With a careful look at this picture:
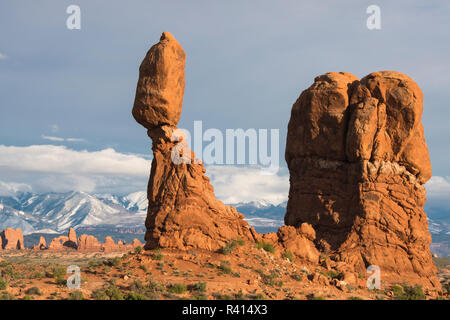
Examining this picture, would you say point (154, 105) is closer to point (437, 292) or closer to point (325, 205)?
point (325, 205)

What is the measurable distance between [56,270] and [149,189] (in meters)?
7.82

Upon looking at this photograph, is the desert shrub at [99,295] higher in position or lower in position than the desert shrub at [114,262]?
lower

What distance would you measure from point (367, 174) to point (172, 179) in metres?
14.3

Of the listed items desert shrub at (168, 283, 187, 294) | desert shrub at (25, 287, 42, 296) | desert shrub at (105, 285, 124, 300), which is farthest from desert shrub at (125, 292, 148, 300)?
desert shrub at (25, 287, 42, 296)

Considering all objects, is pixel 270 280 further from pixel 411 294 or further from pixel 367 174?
pixel 367 174

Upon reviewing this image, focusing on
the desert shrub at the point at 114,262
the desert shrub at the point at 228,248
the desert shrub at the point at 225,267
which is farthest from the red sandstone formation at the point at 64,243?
the desert shrub at the point at 225,267

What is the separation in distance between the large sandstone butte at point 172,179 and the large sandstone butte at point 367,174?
7.11 m

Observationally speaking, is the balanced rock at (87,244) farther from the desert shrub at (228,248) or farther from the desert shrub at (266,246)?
the desert shrub at (228,248)

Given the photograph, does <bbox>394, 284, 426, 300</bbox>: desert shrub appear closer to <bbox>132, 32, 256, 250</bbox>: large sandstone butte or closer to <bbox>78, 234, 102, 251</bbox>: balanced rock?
<bbox>132, 32, 256, 250</bbox>: large sandstone butte

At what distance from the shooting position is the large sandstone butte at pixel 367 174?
37.0 meters

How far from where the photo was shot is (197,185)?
111 feet

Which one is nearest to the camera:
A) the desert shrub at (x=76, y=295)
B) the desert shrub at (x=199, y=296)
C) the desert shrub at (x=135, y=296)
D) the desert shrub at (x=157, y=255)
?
the desert shrub at (x=135, y=296)

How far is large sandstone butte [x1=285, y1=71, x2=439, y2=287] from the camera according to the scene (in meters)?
37.0

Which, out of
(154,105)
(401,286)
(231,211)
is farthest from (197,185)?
(401,286)
